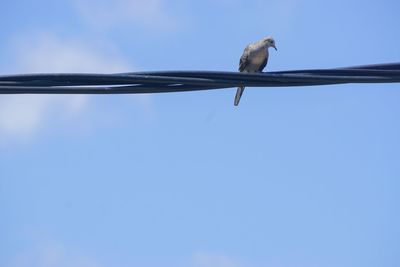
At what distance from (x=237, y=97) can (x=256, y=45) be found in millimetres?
1818

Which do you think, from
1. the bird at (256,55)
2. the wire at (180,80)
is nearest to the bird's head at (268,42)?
the bird at (256,55)

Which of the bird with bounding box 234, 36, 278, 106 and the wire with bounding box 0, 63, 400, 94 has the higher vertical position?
the bird with bounding box 234, 36, 278, 106

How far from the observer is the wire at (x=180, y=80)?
600cm

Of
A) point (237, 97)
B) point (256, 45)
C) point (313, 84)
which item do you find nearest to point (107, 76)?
point (313, 84)

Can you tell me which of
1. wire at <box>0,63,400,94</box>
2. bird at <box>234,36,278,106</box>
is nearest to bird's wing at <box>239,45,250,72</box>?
bird at <box>234,36,278,106</box>

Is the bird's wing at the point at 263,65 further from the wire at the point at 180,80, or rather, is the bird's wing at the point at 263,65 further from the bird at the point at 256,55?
the wire at the point at 180,80

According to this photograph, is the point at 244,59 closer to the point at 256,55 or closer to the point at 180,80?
the point at 256,55

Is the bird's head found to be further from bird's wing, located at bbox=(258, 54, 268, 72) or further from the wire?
the wire

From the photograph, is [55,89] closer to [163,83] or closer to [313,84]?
[163,83]

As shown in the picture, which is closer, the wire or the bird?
the wire

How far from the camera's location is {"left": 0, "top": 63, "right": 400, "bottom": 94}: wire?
19.7 feet

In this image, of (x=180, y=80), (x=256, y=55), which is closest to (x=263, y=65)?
(x=256, y=55)

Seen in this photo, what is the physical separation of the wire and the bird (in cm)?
620

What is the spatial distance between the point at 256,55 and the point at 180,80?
21.4ft
